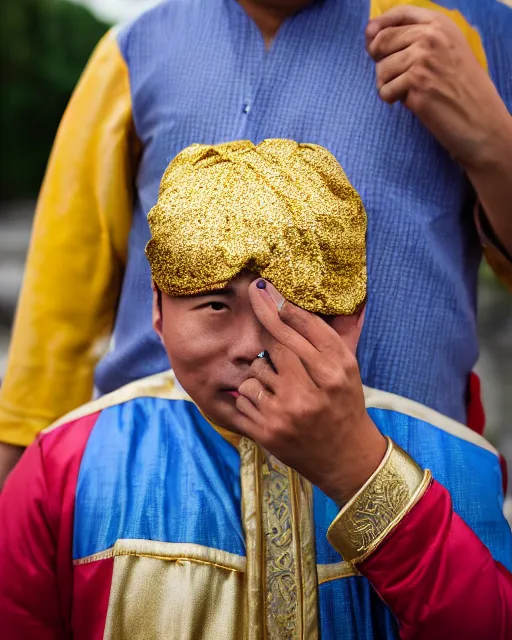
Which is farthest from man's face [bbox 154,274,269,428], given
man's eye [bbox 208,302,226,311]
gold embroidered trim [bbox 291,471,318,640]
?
gold embroidered trim [bbox 291,471,318,640]

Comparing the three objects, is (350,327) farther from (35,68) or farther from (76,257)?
(35,68)

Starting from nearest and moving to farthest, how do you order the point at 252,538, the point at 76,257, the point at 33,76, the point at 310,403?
1. the point at 310,403
2. the point at 252,538
3. the point at 76,257
4. the point at 33,76

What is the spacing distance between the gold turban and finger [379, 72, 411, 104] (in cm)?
10

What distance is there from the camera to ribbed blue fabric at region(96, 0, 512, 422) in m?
0.99

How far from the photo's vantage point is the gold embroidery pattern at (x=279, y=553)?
93 cm

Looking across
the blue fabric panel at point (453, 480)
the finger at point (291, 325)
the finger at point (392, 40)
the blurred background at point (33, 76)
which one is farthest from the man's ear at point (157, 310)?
the blurred background at point (33, 76)

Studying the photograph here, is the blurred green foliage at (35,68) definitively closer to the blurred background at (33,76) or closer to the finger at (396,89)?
the blurred background at (33,76)

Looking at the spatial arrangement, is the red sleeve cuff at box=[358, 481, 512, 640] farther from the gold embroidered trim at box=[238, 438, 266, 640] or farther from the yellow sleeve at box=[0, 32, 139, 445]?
the yellow sleeve at box=[0, 32, 139, 445]

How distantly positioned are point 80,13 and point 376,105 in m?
6.01

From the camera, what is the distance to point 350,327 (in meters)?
0.91

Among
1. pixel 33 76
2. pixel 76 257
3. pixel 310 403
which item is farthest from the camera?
pixel 33 76

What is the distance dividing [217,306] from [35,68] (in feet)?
20.2

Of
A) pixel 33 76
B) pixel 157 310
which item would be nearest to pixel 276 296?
pixel 157 310

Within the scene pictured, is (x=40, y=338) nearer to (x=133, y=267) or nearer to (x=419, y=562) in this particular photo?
(x=133, y=267)
